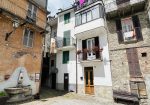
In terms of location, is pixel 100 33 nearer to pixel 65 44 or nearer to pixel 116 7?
pixel 116 7

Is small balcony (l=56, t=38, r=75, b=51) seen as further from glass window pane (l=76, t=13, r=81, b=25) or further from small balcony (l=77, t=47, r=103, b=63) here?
glass window pane (l=76, t=13, r=81, b=25)

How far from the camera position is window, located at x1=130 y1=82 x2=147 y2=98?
11305mm

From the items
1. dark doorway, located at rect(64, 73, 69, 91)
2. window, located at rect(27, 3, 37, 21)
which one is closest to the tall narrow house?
dark doorway, located at rect(64, 73, 69, 91)

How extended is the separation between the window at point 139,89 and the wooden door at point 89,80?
15.5ft

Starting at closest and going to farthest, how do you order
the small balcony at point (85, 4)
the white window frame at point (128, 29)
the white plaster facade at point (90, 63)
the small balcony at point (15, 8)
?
the small balcony at point (15, 8)
the white window frame at point (128, 29)
the white plaster facade at point (90, 63)
the small balcony at point (85, 4)

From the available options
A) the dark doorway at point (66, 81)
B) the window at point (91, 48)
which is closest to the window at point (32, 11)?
the window at point (91, 48)

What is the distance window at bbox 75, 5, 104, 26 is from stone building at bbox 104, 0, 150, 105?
863 millimetres

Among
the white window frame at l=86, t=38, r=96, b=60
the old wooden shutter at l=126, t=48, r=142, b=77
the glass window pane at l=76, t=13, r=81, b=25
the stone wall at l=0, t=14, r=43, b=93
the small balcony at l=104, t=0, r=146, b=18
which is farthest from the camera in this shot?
the glass window pane at l=76, t=13, r=81, b=25

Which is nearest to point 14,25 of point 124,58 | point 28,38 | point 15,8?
point 15,8

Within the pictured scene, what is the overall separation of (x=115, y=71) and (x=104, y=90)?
2447mm

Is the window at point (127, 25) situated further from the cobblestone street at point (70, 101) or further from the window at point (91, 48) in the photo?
the cobblestone street at point (70, 101)

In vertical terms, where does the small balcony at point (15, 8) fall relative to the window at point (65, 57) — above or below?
above

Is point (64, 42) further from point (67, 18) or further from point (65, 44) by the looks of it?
point (67, 18)

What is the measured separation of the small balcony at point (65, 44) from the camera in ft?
57.7
